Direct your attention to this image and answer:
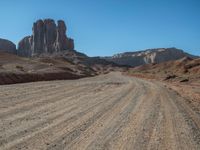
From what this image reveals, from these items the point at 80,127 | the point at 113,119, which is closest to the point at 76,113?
the point at 113,119

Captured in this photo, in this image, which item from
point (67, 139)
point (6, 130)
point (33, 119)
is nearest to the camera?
point (67, 139)

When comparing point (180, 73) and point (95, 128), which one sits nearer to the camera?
point (95, 128)

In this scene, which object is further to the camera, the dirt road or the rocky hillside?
the rocky hillside

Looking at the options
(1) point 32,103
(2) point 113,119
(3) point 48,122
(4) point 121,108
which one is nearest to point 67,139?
(3) point 48,122

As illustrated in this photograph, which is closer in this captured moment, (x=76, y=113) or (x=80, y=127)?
(x=80, y=127)

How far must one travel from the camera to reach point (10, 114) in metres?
14.1

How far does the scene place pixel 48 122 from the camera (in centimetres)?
1251

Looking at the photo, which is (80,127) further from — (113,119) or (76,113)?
(76,113)

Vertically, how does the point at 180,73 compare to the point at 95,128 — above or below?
above

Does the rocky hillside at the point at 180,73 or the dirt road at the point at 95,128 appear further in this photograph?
the rocky hillside at the point at 180,73

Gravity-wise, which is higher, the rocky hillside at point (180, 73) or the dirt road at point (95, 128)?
the rocky hillside at point (180, 73)

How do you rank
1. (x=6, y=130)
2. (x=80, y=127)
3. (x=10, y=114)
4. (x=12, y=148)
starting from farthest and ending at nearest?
(x=10, y=114)
(x=80, y=127)
(x=6, y=130)
(x=12, y=148)

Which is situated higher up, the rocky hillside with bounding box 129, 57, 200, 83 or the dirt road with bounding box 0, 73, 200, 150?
the rocky hillside with bounding box 129, 57, 200, 83

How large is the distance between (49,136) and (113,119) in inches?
160
